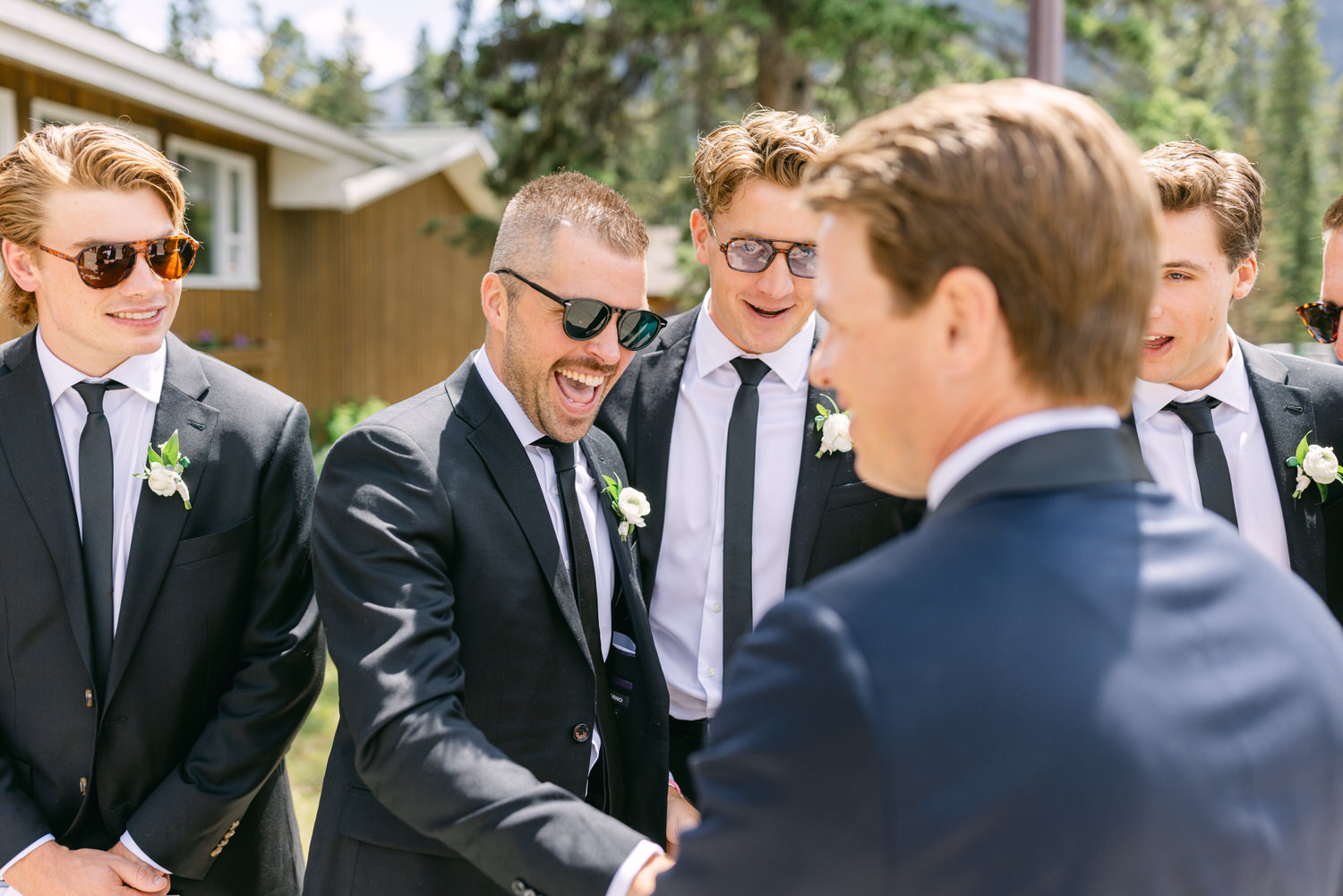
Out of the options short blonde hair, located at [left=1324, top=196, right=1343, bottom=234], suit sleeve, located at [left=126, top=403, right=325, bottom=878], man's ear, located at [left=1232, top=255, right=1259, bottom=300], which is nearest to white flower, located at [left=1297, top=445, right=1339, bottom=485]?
man's ear, located at [left=1232, top=255, right=1259, bottom=300]

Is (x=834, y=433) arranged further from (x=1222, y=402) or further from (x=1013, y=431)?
(x=1013, y=431)

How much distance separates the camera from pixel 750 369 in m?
3.01

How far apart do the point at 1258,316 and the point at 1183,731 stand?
43.0 metres

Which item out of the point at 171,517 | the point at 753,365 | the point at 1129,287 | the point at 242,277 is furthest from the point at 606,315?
the point at 242,277

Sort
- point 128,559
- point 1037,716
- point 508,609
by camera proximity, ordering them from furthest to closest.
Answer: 1. point 128,559
2. point 508,609
3. point 1037,716

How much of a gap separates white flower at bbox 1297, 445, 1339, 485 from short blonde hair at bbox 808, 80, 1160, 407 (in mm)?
1806

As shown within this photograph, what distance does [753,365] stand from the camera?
119 inches

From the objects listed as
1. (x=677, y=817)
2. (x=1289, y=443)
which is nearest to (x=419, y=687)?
(x=677, y=817)

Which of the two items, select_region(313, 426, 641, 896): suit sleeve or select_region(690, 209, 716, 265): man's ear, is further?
select_region(690, 209, 716, 265): man's ear

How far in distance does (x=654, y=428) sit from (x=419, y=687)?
48.0 inches

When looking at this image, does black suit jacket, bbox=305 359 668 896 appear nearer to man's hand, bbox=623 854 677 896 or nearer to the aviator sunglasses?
man's hand, bbox=623 854 677 896

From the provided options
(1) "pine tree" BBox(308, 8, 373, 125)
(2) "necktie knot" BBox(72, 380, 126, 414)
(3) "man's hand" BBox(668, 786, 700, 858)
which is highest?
(1) "pine tree" BBox(308, 8, 373, 125)

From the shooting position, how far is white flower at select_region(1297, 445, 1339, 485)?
2.68m

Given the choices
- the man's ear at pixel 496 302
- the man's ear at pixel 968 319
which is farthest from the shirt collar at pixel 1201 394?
the man's ear at pixel 968 319
